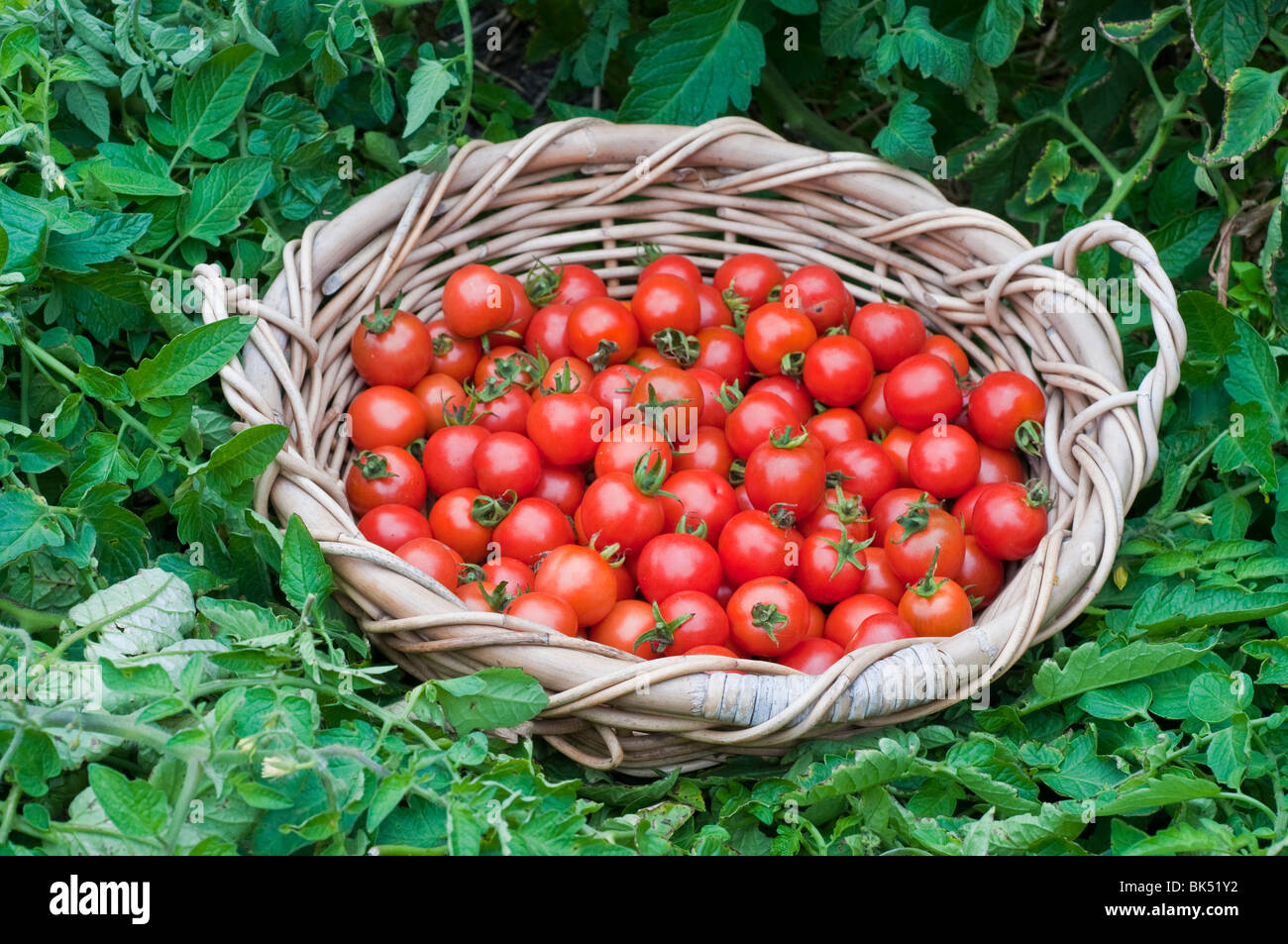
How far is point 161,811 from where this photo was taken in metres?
0.96

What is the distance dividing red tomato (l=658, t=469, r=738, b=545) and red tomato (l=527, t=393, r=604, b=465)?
0.46ft

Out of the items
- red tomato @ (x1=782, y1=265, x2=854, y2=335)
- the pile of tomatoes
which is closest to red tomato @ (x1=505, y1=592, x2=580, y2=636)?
the pile of tomatoes

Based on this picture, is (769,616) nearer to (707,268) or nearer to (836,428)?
(836,428)

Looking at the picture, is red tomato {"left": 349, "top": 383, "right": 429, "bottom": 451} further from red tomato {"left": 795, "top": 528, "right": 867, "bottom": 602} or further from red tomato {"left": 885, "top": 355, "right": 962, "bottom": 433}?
red tomato {"left": 885, "top": 355, "right": 962, "bottom": 433}

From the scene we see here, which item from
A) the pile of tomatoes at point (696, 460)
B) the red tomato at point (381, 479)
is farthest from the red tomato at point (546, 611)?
the red tomato at point (381, 479)

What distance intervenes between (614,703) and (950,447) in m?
0.67

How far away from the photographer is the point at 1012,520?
63.7 inches

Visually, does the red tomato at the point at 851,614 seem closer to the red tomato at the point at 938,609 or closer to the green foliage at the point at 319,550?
the red tomato at the point at 938,609

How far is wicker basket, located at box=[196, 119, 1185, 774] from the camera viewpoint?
1367mm

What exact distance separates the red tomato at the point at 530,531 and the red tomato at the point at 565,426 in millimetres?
95

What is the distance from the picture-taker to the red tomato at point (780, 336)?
183cm

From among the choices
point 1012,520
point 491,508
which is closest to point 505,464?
point 491,508

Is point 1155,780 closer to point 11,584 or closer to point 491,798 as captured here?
point 491,798
